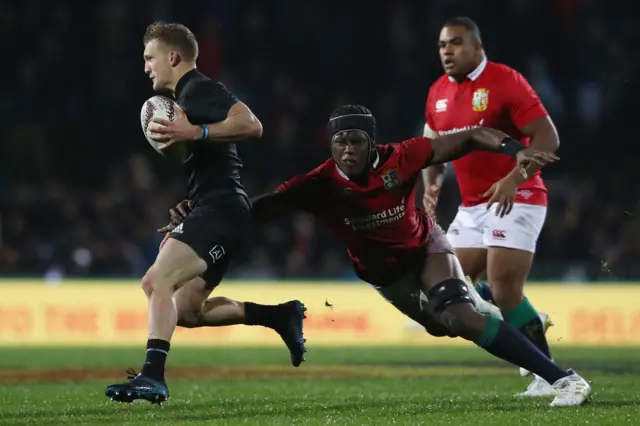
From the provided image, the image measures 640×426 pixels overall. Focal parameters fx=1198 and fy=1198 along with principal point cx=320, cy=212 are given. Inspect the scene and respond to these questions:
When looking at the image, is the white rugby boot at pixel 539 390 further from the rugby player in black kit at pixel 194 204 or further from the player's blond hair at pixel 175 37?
the player's blond hair at pixel 175 37

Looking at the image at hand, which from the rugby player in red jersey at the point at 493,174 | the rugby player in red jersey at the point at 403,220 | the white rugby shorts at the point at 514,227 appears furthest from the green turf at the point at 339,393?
the white rugby shorts at the point at 514,227

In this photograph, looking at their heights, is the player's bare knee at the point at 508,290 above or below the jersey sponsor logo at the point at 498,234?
below

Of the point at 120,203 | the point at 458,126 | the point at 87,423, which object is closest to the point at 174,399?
the point at 87,423

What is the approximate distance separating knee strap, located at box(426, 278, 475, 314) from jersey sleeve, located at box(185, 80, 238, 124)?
162 centimetres

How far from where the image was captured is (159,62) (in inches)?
289

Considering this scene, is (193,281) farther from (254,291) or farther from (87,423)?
(254,291)

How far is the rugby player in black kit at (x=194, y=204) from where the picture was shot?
22.3 feet

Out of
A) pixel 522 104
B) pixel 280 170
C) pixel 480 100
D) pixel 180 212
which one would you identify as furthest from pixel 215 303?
pixel 280 170

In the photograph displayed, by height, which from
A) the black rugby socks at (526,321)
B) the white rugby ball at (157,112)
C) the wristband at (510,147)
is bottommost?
the black rugby socks at (526,321)

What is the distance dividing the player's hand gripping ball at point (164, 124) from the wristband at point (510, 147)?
71.4 inches

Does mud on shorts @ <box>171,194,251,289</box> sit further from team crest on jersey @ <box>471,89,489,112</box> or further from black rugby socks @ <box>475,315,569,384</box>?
team crest on jersey @ <box>471,89,489,112</box>

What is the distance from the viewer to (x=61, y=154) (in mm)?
17609

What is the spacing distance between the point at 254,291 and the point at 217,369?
4215 mm

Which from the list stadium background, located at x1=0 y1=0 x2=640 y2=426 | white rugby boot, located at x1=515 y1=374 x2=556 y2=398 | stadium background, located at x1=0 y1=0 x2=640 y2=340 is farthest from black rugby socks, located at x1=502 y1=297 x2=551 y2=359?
stadium background, located at x1=0 y1=0 x2=640 y2=340
